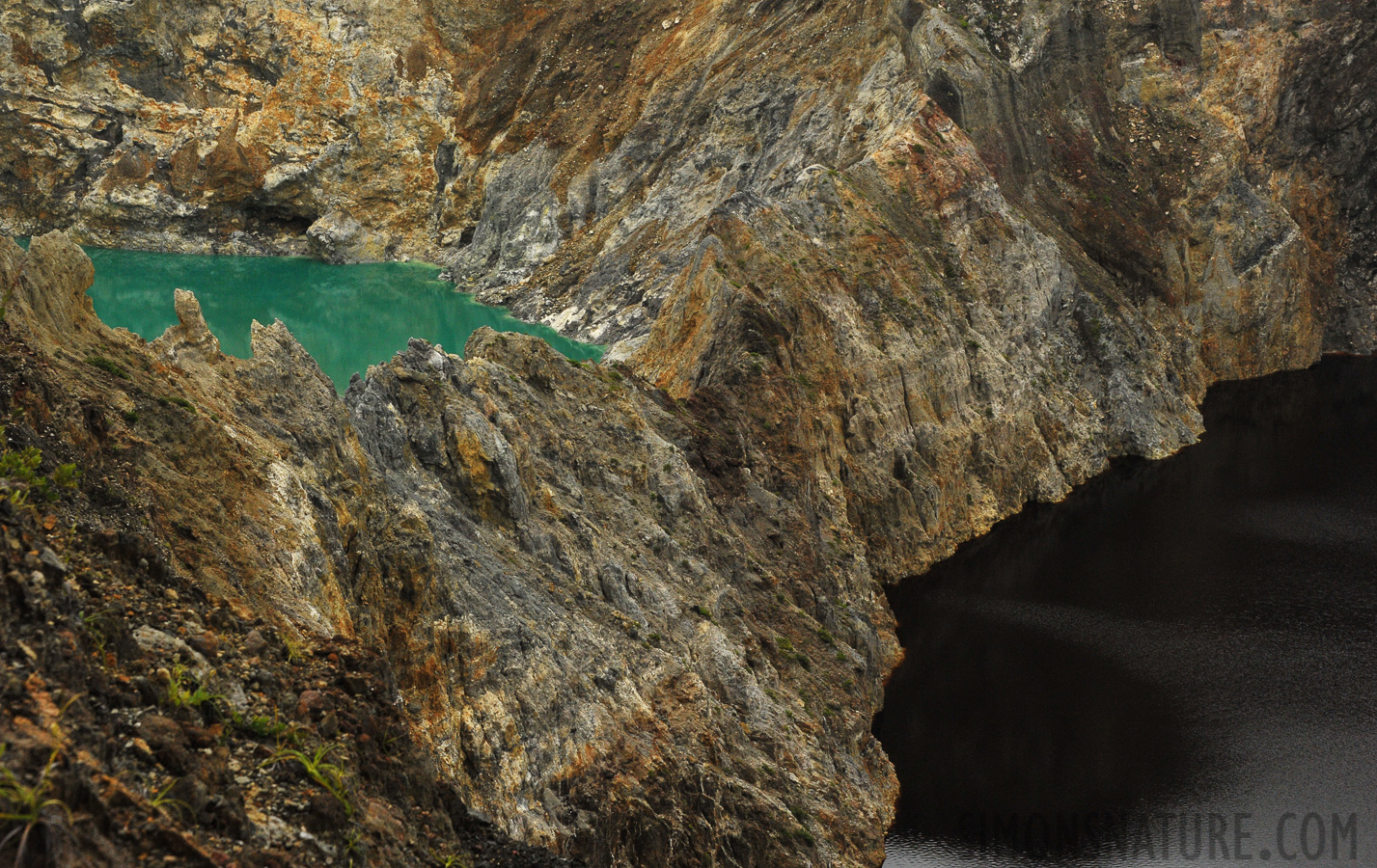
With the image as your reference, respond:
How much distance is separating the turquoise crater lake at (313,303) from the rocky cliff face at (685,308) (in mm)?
3514

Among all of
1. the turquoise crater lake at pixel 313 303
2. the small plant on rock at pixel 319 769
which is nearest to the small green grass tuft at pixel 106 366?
the small plant on rock at pixel 319 769

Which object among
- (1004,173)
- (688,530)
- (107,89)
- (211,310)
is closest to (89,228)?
(107,89)

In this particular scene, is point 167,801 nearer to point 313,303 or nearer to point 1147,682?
point 1147,682

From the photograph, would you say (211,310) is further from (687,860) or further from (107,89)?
(687,860)

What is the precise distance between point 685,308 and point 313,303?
48.8 meters

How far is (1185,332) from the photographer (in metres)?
84.0

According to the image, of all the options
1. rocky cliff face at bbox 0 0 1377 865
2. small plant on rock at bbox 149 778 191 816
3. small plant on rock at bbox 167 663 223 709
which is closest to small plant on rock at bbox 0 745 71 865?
small plant on rock at bbox 149 778 191 816

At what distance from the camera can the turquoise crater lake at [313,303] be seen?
254 feet

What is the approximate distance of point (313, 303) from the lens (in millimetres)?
92875

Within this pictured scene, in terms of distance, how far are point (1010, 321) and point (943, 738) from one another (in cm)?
3325

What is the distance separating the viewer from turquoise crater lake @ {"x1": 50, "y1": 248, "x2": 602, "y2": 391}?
3046 inches

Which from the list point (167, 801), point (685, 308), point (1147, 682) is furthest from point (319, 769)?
point (685, 308)

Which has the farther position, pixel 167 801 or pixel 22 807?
pixel 167 801

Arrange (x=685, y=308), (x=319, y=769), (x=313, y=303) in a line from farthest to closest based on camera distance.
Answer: (x=313, y=303)
(x=685, y=308)
(x=319, y=769)
